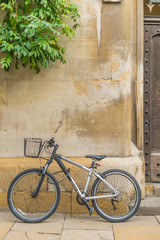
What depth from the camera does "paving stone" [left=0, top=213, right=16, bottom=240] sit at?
435 cm

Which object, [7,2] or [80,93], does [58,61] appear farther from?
[7,2]

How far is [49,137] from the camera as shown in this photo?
5.33 meters

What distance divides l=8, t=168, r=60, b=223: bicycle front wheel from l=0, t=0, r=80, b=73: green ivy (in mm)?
1468

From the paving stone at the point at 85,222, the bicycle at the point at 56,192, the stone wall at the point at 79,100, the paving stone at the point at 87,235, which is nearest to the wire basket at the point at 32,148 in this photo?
the bicycle at the point at 56,192

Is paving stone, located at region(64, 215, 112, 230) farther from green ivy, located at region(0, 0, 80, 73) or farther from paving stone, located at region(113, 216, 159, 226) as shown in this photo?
green ivy, located at region(0, 0, 80, 73)

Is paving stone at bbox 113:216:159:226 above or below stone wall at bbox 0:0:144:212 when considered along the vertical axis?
below

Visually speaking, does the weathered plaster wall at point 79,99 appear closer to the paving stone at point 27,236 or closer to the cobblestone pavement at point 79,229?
the cobblestone pavement at point 79,229

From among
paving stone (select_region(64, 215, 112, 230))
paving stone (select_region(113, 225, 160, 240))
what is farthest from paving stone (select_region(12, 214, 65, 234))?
paving stone (select_region(113, 225, 160, 240))

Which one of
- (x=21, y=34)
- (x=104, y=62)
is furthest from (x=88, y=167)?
(x=21, y=34)

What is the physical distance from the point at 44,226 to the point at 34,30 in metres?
2.45

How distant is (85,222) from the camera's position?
4848 mm

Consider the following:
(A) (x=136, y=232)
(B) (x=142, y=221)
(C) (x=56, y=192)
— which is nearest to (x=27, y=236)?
(C) (x=56, y=192)

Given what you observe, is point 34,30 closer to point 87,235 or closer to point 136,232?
point 87,235

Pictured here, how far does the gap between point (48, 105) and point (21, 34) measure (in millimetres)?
1080
